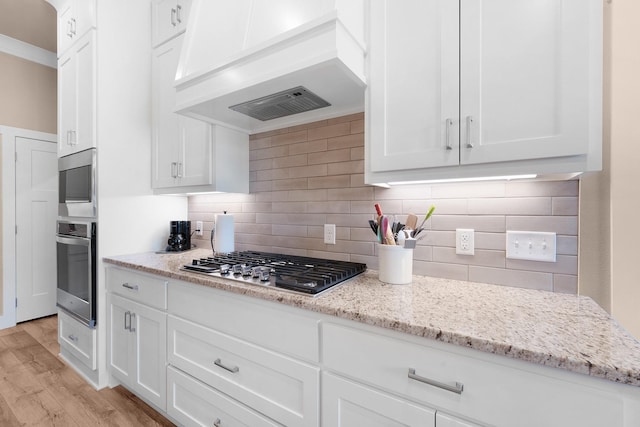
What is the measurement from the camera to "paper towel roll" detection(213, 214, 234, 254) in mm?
2023

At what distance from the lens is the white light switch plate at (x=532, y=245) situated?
1202 mm

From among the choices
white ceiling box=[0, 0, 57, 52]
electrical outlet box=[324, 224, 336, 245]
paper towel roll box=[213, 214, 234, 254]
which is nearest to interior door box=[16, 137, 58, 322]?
white ceiling box=[0, 0, 57, 52]

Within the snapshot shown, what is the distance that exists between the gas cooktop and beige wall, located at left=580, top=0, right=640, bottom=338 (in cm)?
94

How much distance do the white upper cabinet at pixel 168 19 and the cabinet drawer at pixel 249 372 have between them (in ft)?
6.32

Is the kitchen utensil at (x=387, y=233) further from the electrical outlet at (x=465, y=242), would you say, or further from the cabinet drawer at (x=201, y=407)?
the cabinet drawer at (x=201, y=407)

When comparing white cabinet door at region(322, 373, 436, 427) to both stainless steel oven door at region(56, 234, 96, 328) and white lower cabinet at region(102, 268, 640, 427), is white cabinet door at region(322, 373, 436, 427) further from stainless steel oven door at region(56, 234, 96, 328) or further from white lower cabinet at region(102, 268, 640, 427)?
stainless steel oven door at region(56, 234, 96, 328)

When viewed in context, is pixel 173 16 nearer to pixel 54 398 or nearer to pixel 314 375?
pixel 314 375

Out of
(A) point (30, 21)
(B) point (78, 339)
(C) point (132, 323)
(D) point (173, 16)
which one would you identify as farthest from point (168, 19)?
(B) point (78, 339)

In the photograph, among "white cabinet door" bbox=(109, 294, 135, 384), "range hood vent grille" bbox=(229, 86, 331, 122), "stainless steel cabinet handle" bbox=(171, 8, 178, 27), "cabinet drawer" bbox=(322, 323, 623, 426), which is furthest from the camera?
"stainless steel cabinet handle" bbox=(171, 8, 178, 27)

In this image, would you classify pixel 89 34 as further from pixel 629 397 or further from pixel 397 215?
pixel 629 397

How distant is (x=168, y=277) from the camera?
61.9 inches

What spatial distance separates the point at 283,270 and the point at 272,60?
37.2 inches

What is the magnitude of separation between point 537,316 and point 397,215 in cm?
74

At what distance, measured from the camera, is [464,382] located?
2.63ft
